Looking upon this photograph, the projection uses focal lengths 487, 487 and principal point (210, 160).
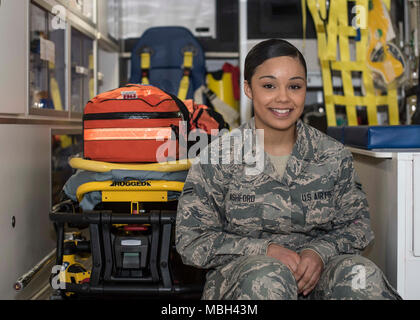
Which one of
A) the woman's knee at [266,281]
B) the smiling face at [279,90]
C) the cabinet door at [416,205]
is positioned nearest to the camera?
the woman's knee at [266,281]

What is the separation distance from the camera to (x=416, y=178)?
1.52m

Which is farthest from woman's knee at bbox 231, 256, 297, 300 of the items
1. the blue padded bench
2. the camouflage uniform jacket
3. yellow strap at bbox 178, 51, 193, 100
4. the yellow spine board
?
yellow strap at bbox 178, 51, 193, 100

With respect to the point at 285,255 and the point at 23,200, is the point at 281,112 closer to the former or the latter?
the point at 285,255

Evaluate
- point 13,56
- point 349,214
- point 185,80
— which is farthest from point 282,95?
point 185,80

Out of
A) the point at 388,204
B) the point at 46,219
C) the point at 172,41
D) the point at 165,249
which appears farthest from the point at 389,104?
the point at 46,219

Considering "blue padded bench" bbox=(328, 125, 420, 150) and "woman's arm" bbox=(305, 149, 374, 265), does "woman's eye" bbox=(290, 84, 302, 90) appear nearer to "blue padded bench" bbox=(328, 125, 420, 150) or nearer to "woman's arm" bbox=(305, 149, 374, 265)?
"woman's arm" bbox=(305, 149, 374, 265)

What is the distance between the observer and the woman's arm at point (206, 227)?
4.36 feet

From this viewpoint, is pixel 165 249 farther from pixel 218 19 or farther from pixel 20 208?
pixel 218 19

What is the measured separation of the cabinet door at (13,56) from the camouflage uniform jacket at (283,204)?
840 millimetres

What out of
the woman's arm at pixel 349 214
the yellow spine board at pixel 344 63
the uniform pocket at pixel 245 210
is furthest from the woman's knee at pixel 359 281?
the yellow spine board at pixel 344 63

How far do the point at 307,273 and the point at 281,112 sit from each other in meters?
0.46

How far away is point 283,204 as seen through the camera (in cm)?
139

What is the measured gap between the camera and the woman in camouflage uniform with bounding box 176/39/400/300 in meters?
1.34

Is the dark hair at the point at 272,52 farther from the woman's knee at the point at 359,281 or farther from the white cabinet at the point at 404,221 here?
the woman's knee at the point at 359,281
